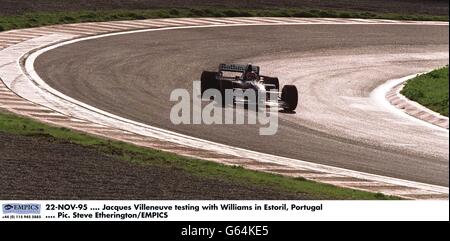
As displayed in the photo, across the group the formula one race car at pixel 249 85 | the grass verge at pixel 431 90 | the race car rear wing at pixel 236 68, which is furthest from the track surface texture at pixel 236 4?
the race car rear wing at pixel 236 68

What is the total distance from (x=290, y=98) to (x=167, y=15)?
20.3 meters

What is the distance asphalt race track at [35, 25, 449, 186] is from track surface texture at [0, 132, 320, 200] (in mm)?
4343

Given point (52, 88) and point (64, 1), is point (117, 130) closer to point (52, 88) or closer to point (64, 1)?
point (52, 88)

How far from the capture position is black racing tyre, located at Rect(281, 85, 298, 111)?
29.6m

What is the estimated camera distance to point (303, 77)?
36875 millimetres

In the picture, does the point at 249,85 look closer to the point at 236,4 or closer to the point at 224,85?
the point at 224,85

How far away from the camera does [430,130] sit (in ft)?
90.8

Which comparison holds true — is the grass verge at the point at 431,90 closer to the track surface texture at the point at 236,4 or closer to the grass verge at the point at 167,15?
the grass verge at the point at 167,15

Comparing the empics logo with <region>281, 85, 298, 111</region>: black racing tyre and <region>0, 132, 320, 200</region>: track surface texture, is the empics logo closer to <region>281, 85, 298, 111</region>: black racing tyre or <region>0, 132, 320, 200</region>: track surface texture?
<region>0, 132, 320, 200</region>: track surface texture

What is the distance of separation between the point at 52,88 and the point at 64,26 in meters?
13.3

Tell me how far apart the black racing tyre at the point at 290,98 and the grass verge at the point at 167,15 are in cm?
1682
